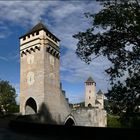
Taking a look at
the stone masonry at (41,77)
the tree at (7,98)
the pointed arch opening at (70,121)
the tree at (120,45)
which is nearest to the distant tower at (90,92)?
the tree at (7,98)

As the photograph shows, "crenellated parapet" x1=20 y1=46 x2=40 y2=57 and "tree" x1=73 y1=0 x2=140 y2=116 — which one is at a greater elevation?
"crenellated parapet" x1=20 y1=46 x2=40 y2=57

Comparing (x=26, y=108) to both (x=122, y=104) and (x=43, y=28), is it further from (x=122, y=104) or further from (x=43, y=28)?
(x=122, y=104)

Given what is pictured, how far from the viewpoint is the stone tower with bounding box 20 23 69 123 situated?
120ft

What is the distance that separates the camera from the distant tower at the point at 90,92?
215 ft

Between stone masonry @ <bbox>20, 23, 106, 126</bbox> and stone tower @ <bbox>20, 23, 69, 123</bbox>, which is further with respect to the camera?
stone tower @ <bbox>20, 23, 69, 123</bbox>

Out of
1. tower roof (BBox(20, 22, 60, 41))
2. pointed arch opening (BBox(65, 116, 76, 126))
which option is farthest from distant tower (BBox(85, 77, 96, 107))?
tower roof (BBox(20, 22, 60, 41))

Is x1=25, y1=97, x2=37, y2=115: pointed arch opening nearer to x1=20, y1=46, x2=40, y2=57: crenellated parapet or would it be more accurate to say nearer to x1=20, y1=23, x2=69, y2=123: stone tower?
x1=20, y1=23, x2=69, y2=123: stone tower

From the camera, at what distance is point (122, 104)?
50.9ft

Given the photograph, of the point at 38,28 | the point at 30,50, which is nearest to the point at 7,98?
the point at 30,50

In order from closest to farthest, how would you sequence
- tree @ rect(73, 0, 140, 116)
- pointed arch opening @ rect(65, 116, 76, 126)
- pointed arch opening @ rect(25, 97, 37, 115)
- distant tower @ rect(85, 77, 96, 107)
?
tree @ rect(73, 0, 140, 116) → pointed arch opening @ rect(25, 97, 37, 115) → pointed arch opening @ rect(65, 116, 76, 126) → distant tower @ rect(85, 77, 96, 107)

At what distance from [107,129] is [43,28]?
97.4 feet

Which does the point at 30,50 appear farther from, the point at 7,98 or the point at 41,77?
the point at 7,98

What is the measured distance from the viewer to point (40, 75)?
36750 millimetres

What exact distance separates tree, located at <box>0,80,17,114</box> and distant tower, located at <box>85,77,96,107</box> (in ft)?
53.4
